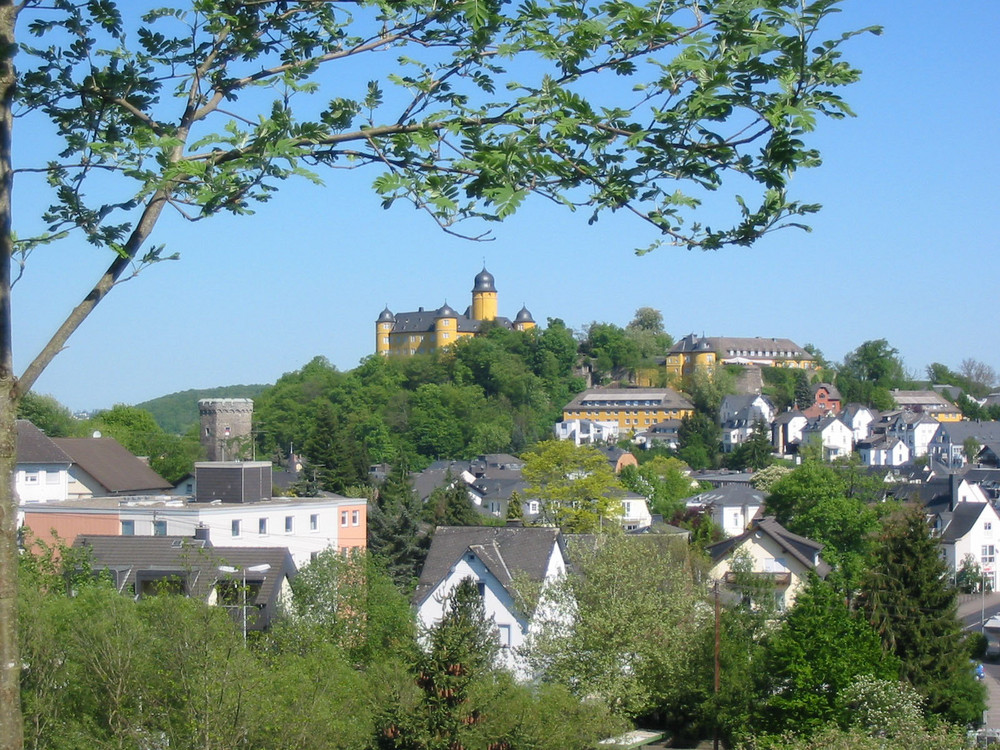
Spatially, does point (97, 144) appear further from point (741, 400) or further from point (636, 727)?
point (741, 400)

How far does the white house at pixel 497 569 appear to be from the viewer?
2672 cm

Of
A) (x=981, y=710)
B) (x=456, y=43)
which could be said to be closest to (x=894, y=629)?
(x=981, y=710)

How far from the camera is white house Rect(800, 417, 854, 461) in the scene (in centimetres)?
10312

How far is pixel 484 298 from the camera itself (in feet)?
459

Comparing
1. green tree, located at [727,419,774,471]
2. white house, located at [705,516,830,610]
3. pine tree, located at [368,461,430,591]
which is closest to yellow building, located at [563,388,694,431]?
green tree, located at [727,419,774,471]

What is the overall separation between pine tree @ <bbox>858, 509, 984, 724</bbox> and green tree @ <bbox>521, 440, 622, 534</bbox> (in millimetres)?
17734

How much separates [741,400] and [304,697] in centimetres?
10386

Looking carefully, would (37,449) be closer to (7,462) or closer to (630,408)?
(7,462)

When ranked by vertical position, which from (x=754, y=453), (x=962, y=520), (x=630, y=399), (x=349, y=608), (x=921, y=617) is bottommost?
(x=962, y=520)

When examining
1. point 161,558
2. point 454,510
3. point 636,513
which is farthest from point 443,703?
point 636,513

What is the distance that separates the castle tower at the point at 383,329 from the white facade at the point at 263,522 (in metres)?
105

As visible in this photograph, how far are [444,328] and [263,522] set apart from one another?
10375 cm

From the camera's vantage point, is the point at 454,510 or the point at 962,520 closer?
the point at 454,510

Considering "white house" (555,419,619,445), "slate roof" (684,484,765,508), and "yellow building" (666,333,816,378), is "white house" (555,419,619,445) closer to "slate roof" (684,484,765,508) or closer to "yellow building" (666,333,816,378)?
"yellow building" (666,333,816,378)
